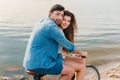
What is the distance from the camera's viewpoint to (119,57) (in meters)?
12.3

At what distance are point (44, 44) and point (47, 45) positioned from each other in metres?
0.05

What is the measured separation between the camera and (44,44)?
17.7ft

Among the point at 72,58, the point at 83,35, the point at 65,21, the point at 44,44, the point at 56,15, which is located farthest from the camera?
the point at 83,35

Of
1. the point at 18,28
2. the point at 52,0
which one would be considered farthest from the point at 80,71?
the point at 52,0

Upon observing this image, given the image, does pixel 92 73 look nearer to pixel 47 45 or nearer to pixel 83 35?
pixel 47 45

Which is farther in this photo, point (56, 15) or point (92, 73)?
point (92, 73)

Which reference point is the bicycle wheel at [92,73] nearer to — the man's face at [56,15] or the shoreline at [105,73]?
the man's face at [56,15]

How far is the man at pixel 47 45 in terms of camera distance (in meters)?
5.39

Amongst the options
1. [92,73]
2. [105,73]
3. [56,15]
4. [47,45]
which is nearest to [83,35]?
[105,73]

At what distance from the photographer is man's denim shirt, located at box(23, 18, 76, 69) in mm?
5383

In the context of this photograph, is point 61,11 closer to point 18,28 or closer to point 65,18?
point 65,18

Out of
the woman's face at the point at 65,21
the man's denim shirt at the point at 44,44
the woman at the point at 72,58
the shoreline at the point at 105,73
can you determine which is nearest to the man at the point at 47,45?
the man's denim shirt at the point at 44,44

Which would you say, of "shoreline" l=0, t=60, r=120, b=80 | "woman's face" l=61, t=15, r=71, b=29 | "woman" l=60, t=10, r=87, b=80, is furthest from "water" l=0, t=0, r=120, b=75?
"woman's face" l=61, t=15, r=71, b=29

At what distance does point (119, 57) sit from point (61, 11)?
706 cm
